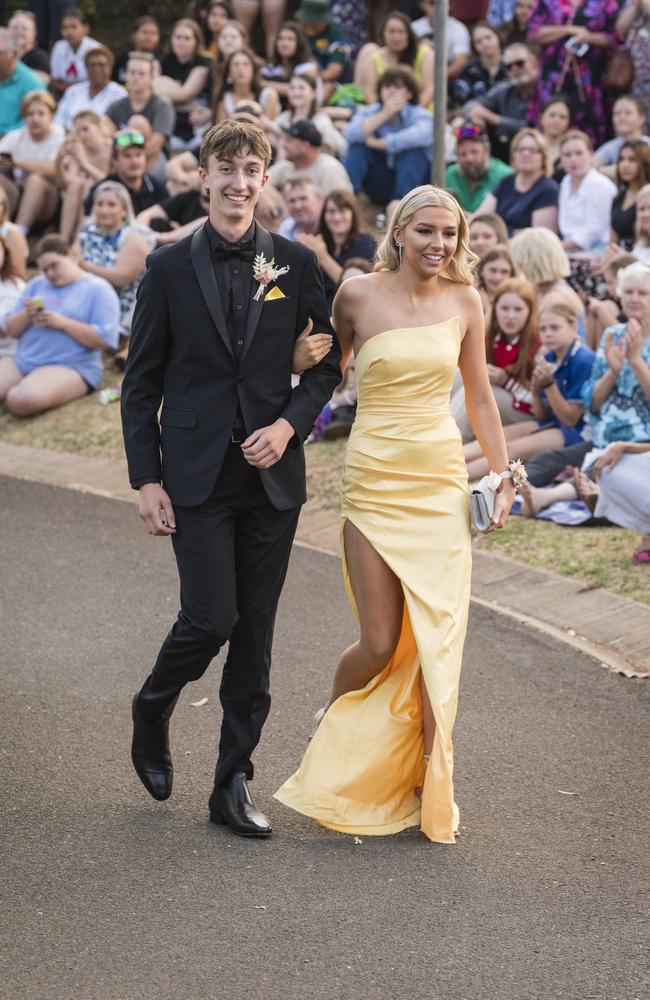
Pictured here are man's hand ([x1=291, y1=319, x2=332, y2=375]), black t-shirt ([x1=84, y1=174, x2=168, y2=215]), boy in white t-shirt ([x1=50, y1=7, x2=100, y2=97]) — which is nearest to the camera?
man's hand ([x1=291, y1=319, x2=332, y2=375])

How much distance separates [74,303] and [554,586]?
576cm

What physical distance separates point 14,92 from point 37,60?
5.71 feet

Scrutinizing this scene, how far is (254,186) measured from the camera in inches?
183

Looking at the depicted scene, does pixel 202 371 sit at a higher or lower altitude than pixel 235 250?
lower

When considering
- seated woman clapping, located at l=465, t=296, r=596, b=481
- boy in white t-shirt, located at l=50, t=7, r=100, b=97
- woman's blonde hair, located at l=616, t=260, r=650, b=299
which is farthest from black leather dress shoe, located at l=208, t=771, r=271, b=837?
boy in white t-shirt, located at l=50, t=7, r=100, b=97

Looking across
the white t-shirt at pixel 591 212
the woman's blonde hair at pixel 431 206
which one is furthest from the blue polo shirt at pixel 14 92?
the woman's blonde hair at pixel 431 206

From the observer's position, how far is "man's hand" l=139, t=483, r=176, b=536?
476 centimetres

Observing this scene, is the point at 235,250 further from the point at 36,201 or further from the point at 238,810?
the point at 36,201

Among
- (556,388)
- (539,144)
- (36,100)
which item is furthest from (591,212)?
(36,100)

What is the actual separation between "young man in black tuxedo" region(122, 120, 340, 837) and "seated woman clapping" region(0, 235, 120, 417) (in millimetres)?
7240

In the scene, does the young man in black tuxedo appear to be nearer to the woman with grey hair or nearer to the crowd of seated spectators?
the crowd of seated spectators

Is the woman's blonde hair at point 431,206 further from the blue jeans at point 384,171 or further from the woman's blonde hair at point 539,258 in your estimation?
the blue jeans at point 384,171

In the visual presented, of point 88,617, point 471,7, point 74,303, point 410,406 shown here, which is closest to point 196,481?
point 410,406

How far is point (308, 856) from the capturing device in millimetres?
4816
